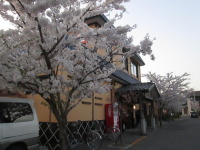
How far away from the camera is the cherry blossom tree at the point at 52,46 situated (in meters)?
4.60

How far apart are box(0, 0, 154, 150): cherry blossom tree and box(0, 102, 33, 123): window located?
72 cm

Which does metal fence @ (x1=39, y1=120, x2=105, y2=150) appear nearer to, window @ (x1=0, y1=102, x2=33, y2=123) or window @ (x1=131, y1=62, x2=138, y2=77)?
window @ (x1=0, y1=102, x2=33, y2=123)

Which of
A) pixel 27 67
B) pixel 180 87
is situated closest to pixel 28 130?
pixel 27 67

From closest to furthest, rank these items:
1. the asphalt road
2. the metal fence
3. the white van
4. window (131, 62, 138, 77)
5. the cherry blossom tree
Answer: the cherry blossom tree < the white van < the metal fence < the asphalt road < window (131, 62, 138, 77)

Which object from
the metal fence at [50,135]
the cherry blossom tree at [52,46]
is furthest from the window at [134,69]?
the cherry blossom tree at [52,46]

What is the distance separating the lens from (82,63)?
18.8ft

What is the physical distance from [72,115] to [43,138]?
1.62 metres

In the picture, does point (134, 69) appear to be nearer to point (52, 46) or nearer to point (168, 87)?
point (168, 87)

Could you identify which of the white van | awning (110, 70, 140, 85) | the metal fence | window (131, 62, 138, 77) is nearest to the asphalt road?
the metal fence

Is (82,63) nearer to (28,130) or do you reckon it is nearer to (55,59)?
(55,59)

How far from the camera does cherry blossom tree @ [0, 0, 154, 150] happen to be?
4598mm


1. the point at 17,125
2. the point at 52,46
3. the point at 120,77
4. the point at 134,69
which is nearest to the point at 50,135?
the point at 17,125

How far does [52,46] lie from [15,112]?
240 centimetres

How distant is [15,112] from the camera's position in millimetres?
5656
